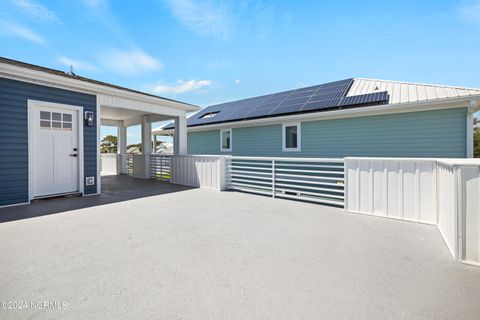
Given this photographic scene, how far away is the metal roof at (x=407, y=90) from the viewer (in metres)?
5.75

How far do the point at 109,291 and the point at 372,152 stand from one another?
23.6 feet

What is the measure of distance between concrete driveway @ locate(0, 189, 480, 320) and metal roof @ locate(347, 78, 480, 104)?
4.19 metres

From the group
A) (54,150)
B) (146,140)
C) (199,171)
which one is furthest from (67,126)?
(146,140)

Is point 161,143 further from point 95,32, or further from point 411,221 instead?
point 411,221

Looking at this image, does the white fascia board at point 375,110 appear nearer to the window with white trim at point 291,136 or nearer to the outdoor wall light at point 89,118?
the window with white trim at point 291,136

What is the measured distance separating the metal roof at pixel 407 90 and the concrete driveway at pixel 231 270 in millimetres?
4190

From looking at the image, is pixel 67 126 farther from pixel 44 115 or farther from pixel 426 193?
pixel 426 193

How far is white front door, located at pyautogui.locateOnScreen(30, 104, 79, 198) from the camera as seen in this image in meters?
5.09

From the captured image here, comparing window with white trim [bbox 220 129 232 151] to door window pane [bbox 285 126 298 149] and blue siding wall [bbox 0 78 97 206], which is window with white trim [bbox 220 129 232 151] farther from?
blue siding wall [bbox 0 78 97 206]

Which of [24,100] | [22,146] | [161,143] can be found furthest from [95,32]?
[161,143]

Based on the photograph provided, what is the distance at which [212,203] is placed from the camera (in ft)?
16.5

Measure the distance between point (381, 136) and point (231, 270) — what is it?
639 centimetres

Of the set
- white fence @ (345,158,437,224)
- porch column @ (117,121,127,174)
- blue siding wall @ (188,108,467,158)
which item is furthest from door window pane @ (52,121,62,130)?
white fence @ (345,158,437,224)

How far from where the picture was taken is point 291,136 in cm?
846
